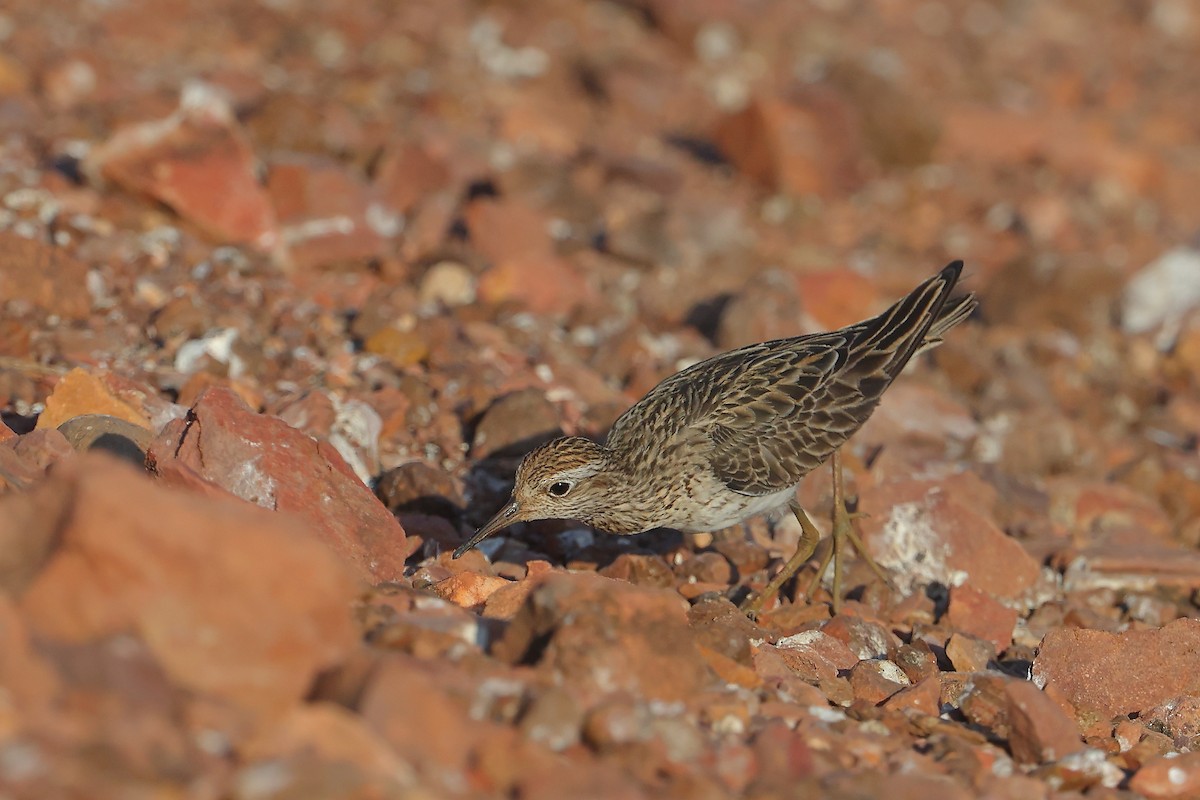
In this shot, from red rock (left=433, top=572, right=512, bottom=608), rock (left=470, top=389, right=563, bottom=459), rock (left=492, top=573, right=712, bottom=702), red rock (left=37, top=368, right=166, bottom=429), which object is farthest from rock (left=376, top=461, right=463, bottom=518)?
rock (left=492, top=573, right=712, bottom=702)

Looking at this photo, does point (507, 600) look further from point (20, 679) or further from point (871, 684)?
point (20, 679)

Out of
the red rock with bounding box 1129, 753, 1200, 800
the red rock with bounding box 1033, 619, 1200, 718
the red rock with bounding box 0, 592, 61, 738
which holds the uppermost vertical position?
the red rock with bounding box 0, 592, 61, 738

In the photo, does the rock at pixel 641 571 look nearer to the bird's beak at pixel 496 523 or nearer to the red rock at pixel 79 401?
the bird's beak at pixel 496 523

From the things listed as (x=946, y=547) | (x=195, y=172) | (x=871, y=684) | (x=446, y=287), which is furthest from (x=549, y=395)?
(x=871, y=684)

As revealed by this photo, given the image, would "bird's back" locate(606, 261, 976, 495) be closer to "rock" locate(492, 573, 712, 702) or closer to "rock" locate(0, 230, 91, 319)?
"rock" locate(492, 573, 712, 702)

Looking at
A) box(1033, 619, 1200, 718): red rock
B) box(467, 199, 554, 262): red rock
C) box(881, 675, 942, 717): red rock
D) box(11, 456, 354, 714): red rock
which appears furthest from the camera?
box(467, 199, 554, 262): red rock

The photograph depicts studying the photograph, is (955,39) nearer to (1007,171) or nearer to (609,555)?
(1007,171)

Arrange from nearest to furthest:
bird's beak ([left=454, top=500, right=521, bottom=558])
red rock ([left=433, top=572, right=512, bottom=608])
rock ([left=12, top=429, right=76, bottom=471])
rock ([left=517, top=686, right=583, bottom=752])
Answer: rock ([left=517, top=686, right=583, bottom=752]) < rock ([left=12, top=429, right=76, bottom=471]) < red rock ([left=433, top=572, right=512, bottom=608]) < bird's beak ([left=454, top=500, right=521, bottom=558])

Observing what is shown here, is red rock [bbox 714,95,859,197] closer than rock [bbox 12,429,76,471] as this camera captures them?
No
